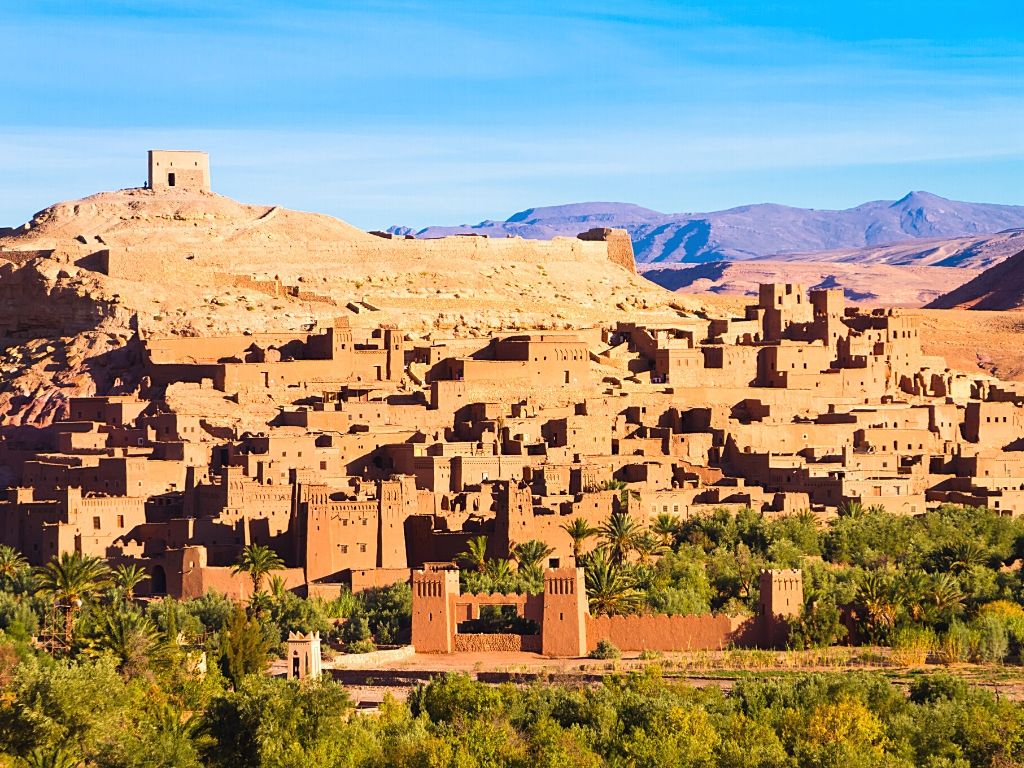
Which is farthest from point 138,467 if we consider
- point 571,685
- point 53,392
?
point 571,685

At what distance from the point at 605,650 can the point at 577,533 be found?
491 cm

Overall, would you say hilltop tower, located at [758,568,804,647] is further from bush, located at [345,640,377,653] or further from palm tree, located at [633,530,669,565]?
bush, located at [345,640,377,653]

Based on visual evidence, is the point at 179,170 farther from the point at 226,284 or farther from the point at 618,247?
the point at 618,247

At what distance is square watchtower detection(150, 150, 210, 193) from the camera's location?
79250 millimetres

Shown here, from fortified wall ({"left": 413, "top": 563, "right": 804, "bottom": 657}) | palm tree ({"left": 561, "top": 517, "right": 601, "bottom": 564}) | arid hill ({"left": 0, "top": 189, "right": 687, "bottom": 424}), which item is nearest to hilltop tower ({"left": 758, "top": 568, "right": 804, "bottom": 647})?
fortified wall ({"left": 413, "top": 563, "right": 804, "bottom": 657})

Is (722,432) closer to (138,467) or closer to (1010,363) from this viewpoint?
(138,467)

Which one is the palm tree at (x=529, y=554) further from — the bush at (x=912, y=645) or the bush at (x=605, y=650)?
the bush at (x=912, y=645)

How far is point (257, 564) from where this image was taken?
5006 cm

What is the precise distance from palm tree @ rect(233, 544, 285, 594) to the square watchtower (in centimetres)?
3035

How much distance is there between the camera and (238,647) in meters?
45.0

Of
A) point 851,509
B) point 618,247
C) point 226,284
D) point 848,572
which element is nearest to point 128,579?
point 848,572

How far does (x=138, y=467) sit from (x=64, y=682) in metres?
15.7

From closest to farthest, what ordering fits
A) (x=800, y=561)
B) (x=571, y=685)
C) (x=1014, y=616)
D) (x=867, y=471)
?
(x=571, y=685)
(x=1014, y=616)
(x=800, y=561)
(x=867, y=471)

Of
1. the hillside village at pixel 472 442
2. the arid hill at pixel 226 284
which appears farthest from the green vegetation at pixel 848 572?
the arid hill at pixel 226 284
